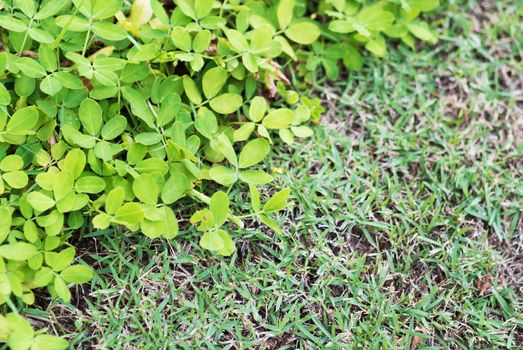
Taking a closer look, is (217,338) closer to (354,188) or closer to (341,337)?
(341,337)

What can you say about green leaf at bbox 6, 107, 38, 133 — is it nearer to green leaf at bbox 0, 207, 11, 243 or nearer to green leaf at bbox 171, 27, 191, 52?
green leaf at bbox 0, 207, 11, 243

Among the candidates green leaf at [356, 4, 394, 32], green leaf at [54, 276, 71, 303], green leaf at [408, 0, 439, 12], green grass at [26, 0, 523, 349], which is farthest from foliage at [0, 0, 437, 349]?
green leaf at [408, 0, 439, 12]

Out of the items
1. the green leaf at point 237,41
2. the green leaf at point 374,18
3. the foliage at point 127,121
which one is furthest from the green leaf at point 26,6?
the green leaf at point 374,18

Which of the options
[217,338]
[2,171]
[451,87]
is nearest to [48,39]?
[2,171]

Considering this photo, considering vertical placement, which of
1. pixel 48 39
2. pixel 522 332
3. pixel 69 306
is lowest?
pixel 522 332

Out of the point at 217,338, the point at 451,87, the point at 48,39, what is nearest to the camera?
the point at 217,338

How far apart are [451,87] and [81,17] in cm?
152

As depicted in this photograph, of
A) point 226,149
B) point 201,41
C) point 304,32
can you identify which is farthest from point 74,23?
point 304,32

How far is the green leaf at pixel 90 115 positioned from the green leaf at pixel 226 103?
1.35 ft

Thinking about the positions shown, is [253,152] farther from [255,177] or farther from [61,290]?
[61,290]

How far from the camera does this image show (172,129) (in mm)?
2197

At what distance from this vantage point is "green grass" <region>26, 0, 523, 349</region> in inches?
81.7

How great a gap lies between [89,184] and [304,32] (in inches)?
40.9

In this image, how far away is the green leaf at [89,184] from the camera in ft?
6.84
